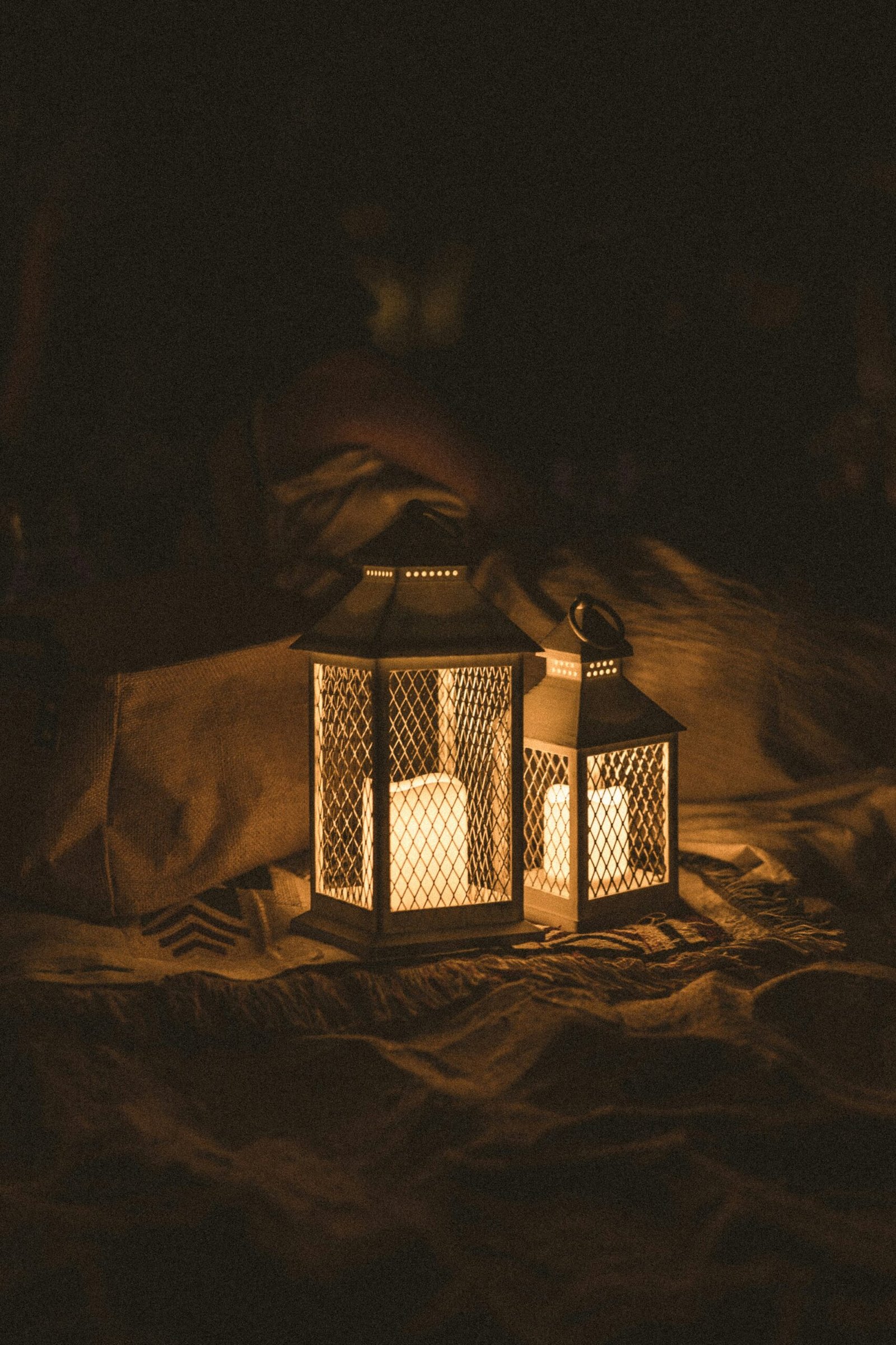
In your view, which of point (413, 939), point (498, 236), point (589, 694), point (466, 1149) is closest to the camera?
point (466, 1149)

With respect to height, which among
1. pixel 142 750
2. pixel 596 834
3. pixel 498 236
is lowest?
pixel 596 834

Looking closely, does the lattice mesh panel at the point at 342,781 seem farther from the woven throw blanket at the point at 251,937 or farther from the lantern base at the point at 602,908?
the lantern base at the point at 602,908

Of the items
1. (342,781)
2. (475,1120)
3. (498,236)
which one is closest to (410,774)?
(342,781)

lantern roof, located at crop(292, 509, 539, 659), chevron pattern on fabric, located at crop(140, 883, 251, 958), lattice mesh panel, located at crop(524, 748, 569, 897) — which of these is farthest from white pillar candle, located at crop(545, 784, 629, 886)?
chevron pattern on fabric, located at crop(140, 883, 251, 958)

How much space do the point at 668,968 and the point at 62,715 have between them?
113 centimetres

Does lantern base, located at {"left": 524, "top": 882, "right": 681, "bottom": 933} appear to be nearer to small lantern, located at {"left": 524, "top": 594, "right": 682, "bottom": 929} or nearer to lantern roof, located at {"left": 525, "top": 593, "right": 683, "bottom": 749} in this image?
small lantern, located at {"left": 524, "top": 594, "right": 682, "bottom": 929}

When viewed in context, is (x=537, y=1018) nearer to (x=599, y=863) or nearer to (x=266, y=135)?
(x=599, y=863)

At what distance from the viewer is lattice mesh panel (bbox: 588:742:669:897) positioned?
2324 millimetres

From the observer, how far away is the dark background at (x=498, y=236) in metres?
3.10

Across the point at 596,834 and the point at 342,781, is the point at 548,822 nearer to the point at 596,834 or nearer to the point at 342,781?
the point at 596,834

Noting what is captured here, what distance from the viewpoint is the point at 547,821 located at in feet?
7.68

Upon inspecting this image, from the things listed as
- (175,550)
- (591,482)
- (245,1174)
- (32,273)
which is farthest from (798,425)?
(245,1174)

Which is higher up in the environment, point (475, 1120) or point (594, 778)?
point (594, 778)

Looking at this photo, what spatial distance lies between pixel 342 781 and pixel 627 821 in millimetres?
507
